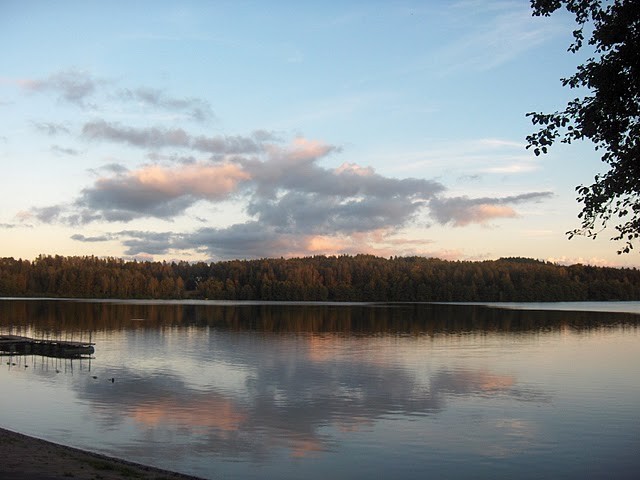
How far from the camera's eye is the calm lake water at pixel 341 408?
25.0 metres

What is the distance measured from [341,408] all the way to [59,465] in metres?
17.3

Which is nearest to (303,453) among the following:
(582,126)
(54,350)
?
(582,126)

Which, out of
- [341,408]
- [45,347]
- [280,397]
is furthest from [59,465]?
[45,347]

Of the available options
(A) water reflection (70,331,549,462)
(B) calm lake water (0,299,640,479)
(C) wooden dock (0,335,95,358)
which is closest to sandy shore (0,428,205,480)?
(B) calm lake water (0,299,640,479)

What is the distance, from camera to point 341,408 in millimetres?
34906

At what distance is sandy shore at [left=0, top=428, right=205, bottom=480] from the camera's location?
19.0 m

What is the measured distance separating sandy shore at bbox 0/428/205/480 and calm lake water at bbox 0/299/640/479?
2.05 metres

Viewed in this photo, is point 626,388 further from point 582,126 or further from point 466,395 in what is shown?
point 582,126

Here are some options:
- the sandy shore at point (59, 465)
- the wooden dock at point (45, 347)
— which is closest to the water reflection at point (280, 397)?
the sandy shore at point (59, 465)

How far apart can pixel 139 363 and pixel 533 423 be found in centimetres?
3471

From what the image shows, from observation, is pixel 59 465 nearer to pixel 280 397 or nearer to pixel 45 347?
pixel 280 397

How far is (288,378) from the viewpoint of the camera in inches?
1821

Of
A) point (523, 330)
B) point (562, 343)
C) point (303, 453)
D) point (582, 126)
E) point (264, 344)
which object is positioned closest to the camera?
point (582, 126)

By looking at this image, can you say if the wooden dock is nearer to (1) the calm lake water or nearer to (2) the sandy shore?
(1) the calm lake water
